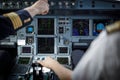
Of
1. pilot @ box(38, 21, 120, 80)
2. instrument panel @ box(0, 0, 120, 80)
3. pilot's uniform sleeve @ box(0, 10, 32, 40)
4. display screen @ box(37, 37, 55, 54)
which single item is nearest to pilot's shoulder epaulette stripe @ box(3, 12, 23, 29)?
pilot's uniform sleeve @ box(0, 10, 32, 40)

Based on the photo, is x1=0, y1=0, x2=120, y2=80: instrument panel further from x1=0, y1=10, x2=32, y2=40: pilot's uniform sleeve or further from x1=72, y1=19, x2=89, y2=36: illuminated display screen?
x1=0, y1=10, x2=32, y2=40: pilot's uniform sleeve

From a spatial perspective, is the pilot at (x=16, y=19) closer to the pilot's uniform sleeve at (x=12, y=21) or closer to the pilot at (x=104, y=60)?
the pilot's uniform sleeve at (x=12, y=21)

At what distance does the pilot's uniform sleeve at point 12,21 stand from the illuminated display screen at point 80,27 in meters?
2.31

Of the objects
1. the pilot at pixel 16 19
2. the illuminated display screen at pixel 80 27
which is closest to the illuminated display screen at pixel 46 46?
the illuminated display screen at pixel 80 27

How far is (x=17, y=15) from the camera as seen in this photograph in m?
1.75

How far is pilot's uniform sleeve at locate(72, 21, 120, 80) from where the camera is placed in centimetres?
79

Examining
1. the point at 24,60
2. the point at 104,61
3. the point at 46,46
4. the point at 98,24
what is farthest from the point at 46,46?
the point at 104,61

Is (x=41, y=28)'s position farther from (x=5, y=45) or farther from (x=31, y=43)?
(x=5, y=45)

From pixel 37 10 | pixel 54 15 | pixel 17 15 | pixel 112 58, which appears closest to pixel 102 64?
pixel 112 58

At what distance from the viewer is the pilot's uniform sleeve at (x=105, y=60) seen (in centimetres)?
79

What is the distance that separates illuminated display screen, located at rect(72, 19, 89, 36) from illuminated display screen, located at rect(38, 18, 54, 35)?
1.03ft

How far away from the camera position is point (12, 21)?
1.66 meters

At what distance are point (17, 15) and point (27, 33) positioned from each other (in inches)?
95.9

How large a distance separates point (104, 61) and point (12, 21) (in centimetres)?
96
